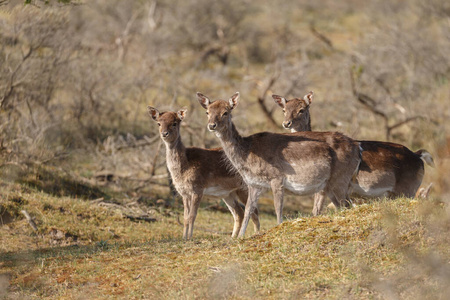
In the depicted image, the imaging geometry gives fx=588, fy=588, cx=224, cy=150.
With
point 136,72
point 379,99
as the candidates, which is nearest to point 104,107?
point 136,72

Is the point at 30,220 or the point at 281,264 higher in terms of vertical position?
the point at 281,264

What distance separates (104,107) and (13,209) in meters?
9.28

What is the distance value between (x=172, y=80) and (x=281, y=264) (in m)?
16.3

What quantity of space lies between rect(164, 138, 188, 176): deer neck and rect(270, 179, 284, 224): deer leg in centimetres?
219

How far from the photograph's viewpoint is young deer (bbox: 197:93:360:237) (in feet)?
32.2

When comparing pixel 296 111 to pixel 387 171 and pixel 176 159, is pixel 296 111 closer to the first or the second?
pixel 387 171

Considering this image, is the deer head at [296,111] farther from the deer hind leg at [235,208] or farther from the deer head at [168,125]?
the deer head at [168,125]

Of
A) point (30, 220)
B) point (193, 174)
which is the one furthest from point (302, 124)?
point (30, 220)

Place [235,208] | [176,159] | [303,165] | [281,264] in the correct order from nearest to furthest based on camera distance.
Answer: [281,264] < [303,165] < [176,159] < [235,208]

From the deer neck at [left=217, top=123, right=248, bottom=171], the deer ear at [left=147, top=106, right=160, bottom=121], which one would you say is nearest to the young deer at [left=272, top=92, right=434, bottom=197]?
the deer neck at [left=217, top=123, right=248, bottom=171]

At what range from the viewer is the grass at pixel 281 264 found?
6.54 m

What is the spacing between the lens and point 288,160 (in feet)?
32.5

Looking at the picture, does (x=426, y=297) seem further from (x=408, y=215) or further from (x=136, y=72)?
(x=136, y=72)

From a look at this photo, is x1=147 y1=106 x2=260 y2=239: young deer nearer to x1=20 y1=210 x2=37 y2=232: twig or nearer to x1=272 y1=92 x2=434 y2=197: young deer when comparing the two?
x1=272 y1=92 x2=434 y2=197: young deer
